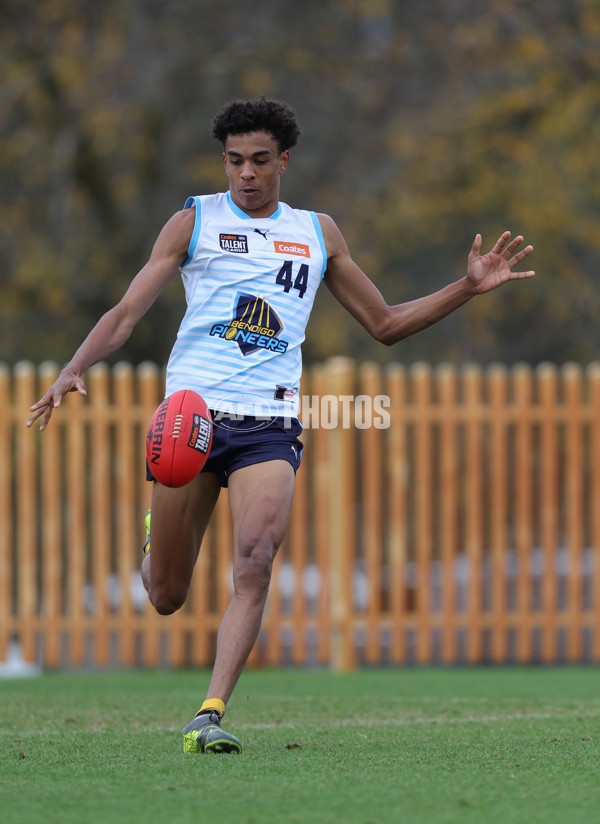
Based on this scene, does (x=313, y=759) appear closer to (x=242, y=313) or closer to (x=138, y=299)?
(x=242, y=313)

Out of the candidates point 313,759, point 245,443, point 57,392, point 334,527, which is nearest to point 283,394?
point 245,443

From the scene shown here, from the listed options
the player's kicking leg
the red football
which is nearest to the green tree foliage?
the player's kicking leg

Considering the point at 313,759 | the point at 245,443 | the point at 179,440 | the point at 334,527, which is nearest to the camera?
the point at 313,759

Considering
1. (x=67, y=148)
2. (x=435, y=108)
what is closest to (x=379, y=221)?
(x=435, y=108)

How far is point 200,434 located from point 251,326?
53 cm

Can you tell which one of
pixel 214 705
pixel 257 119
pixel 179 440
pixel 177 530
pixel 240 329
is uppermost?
pixel 257 119

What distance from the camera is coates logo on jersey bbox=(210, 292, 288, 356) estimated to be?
5.13 metres

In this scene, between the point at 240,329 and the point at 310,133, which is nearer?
the point at 240,329

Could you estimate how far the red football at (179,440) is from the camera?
15.9 feet

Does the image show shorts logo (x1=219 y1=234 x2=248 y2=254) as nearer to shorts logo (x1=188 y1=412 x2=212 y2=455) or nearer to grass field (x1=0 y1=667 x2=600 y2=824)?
shorts logo (x1=188 y1=412 x2=212 y2=455)

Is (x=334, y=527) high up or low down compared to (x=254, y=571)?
up

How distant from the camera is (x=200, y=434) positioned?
4867 mm

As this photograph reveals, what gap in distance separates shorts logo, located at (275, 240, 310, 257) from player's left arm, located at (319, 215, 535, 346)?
157mm

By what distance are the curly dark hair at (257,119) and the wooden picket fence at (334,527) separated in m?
5.03
